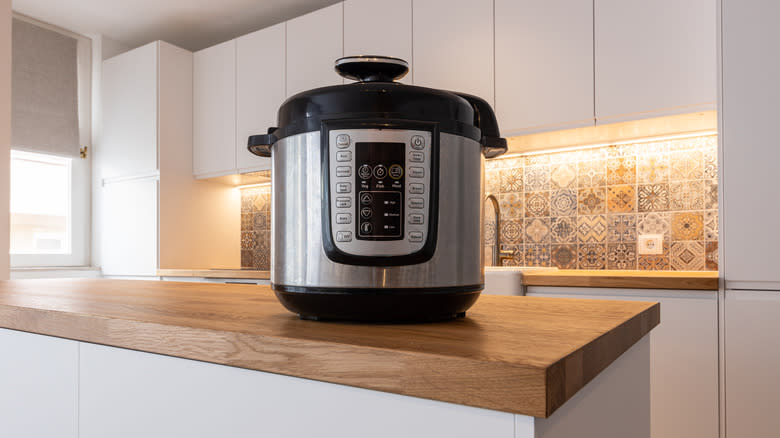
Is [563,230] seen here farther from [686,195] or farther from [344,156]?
[344,156]

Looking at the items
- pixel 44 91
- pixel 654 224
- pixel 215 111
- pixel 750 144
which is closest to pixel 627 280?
pixel 750 144

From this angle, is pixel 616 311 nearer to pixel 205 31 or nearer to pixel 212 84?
pixel 212 84

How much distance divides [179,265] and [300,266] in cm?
311

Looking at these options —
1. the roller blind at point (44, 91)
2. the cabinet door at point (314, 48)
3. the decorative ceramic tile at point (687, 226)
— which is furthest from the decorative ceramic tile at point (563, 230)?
the roller blind at point (44, 91)

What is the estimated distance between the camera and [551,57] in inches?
89.7

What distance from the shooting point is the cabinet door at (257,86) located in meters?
3.13

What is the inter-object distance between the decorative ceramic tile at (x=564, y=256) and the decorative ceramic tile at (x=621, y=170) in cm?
35

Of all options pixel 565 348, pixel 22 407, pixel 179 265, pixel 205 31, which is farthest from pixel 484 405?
pixel 205 31

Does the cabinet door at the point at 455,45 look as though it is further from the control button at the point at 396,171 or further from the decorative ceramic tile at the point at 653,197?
the control button at the point at 396,171

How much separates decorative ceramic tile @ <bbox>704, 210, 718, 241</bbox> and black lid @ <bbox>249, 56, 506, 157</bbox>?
2039 millimetres

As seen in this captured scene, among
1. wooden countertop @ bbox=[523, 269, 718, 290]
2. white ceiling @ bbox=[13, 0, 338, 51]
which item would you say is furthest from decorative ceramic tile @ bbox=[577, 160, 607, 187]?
white ceiling @ bbox=[13, 0, 338, 51]

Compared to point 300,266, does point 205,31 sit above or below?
above

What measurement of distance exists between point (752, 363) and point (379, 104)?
1.65 metres

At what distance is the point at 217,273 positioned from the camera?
293 cm
